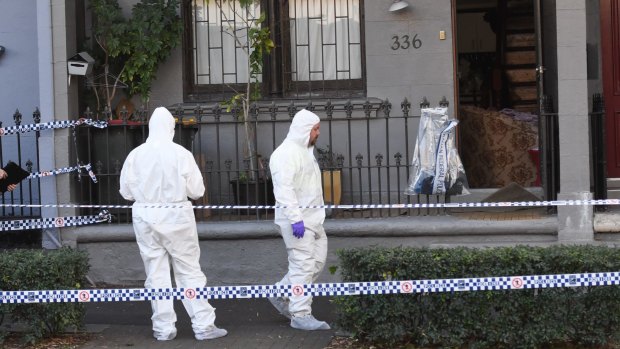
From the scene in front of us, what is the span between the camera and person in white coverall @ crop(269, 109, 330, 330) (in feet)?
27.2

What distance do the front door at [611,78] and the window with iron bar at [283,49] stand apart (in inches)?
109

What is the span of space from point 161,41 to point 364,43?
2.29m

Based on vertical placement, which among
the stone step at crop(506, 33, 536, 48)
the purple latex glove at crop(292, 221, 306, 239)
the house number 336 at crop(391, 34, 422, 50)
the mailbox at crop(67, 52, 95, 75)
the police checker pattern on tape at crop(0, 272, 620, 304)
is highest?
the stone step at crop(506, 33, 536, 48)

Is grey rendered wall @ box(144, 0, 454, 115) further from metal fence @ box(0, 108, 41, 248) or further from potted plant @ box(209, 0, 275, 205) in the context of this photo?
metal fence @ box(0, 108, 41, 248)

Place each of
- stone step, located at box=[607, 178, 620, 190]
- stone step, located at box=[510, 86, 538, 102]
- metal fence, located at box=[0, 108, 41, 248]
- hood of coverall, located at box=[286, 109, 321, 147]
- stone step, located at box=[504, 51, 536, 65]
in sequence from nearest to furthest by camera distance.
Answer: hood of coverall, located at box=[286, 109, 321, 147] → metal fence, located at box=[0, 108, 41, 248] → stone step, located at box=[607, 178, 620, 190] → stone step, located at box=[510, 86, 538, 102] → stone step, located at box=[504, 51, 536, 65]

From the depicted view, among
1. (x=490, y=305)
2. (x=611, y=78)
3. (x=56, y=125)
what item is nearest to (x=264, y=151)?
(x=56, y=125)

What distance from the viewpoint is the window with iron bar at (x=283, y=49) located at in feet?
37.5

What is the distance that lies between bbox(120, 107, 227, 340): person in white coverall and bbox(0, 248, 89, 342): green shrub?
26.0 inches

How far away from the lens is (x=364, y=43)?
37.1ft

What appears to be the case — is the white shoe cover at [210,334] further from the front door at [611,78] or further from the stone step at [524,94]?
the stone step at [524,94]

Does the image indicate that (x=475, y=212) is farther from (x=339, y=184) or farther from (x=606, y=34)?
(x=606, y=34)

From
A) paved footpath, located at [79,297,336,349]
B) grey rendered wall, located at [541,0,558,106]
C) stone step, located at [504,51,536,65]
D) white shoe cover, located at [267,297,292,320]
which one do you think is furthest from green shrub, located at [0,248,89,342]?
stone step, located at [504,51,536,65]

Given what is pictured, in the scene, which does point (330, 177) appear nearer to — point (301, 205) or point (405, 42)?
point (405, 42)

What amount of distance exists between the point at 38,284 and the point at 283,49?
4642 millimetres
